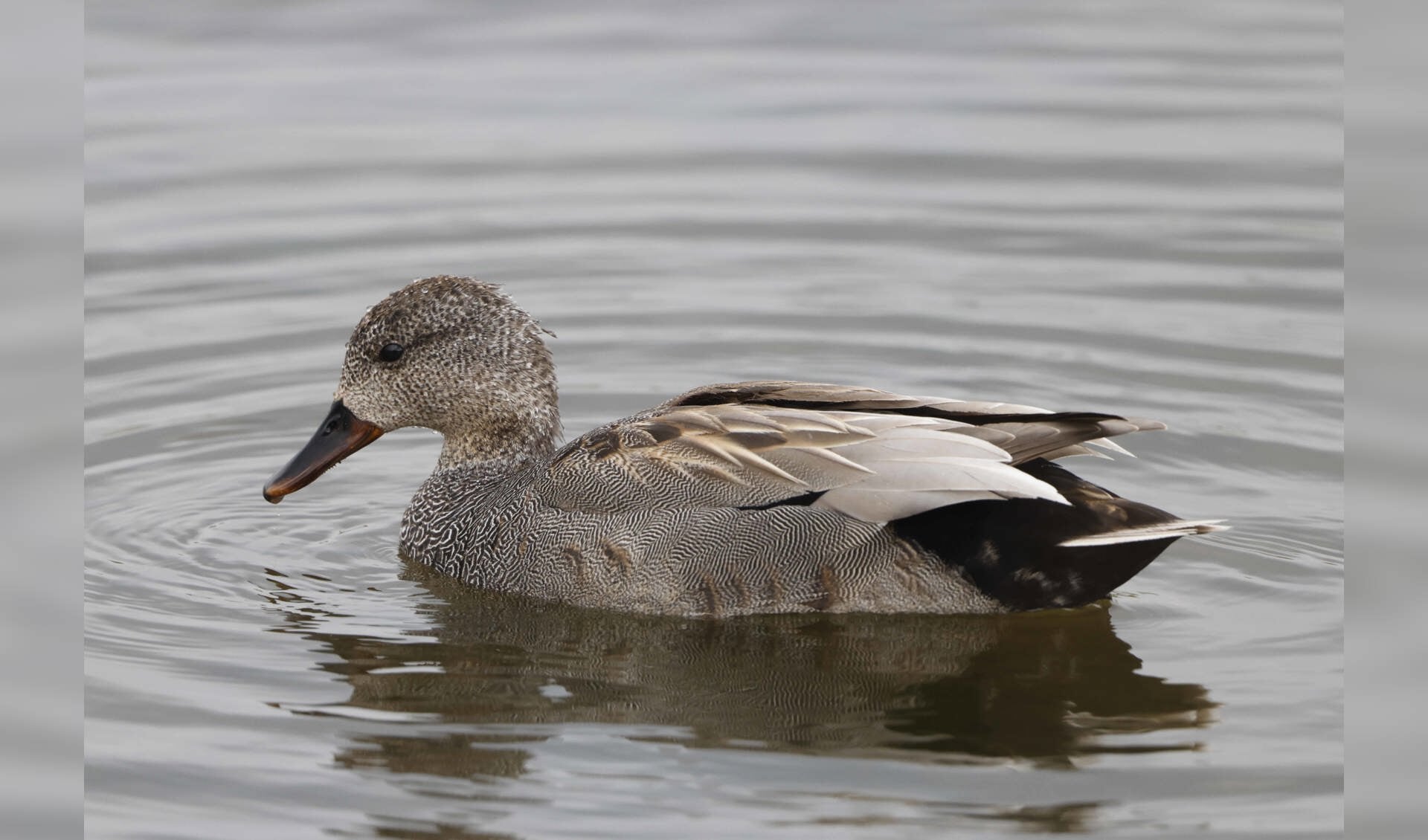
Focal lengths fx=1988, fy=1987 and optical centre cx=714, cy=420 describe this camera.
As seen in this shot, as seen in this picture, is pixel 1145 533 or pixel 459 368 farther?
pixel 459 368

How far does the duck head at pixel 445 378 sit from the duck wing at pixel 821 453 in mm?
613

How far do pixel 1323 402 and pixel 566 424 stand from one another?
3.56 meters

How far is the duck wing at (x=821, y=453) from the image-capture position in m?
7.00

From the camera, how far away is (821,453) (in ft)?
23.7

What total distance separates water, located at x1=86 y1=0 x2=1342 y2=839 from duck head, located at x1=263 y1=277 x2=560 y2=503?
0.50 m

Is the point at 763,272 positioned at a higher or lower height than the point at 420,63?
lower

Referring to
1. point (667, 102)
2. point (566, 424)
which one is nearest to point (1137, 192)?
point (667, 102)

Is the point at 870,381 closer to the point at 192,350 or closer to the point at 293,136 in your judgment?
the point at 192,350

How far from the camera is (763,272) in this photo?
11164mm

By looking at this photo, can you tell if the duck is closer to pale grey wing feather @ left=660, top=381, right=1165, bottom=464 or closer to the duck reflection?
pale grey wing feather @ left=660, top=381, right=1165, bottom=464

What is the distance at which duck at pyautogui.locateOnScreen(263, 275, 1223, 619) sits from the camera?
278 inches

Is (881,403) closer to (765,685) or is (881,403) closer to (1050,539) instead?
(1050,539)

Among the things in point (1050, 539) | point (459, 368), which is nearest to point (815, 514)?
point (1050, 539)

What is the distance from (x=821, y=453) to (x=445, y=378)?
1861 millimetres
